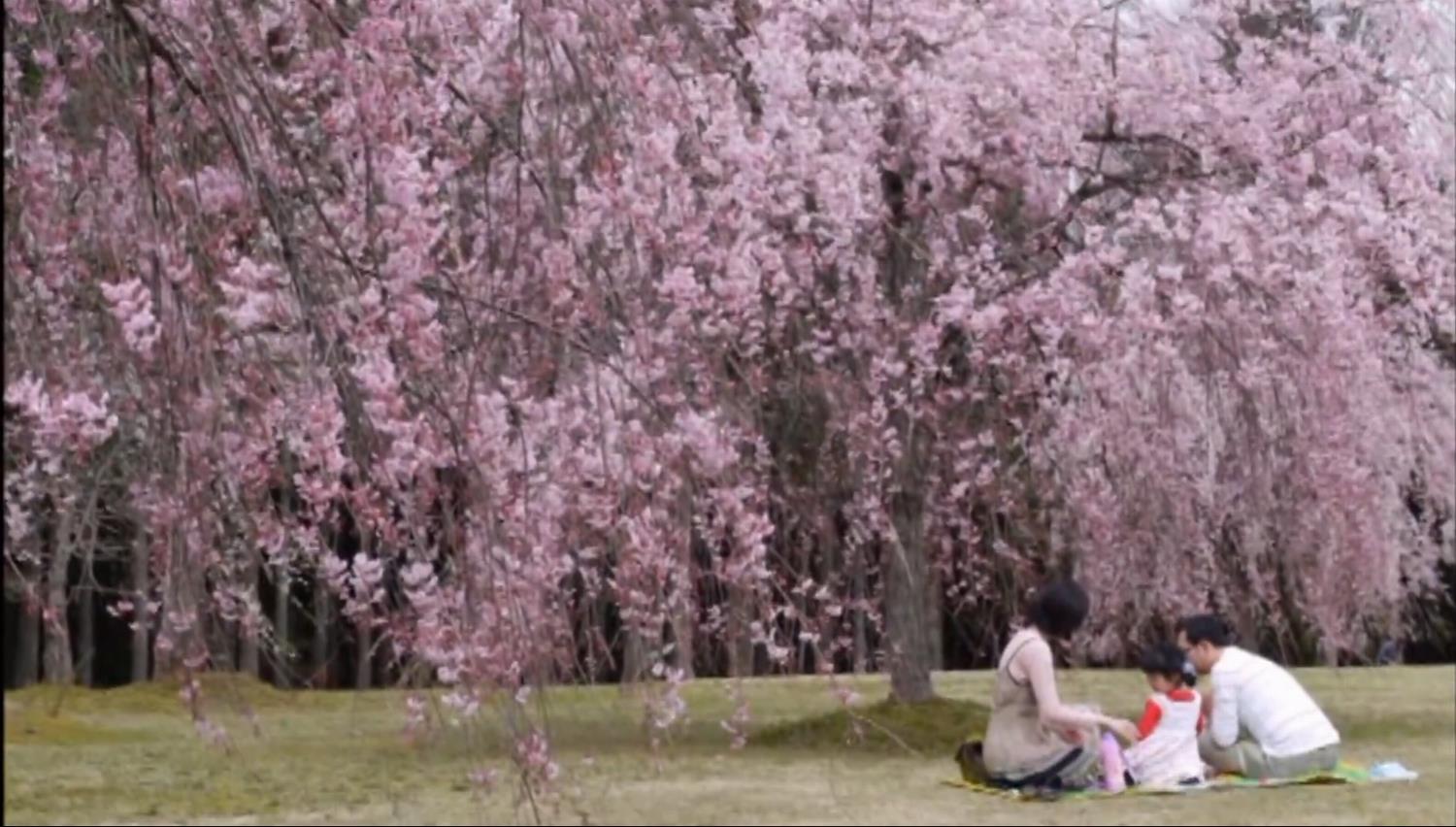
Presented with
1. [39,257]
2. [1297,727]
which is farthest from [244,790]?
[39,257]

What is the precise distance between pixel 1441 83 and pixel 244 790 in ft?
24.6

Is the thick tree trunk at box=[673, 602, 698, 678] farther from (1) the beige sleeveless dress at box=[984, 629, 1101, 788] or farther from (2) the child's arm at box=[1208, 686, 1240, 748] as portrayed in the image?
(2) the child's arm at box=[1208, 686, 1240, 748]

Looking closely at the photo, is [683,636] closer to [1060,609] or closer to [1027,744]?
[1060,609]

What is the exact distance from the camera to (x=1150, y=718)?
877cm

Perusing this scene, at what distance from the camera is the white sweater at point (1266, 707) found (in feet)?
29.4

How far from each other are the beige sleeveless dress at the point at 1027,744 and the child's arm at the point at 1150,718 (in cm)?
19

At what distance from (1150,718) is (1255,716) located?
506mm

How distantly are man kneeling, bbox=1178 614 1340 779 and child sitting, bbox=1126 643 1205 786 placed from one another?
0.76ft

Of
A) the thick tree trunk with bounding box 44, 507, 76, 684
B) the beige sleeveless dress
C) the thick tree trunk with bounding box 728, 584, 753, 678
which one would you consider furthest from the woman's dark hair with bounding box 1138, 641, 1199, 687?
the thick tree trunk with bounding box 44, 507, 76, 684

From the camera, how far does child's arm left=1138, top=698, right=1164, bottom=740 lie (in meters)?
8.67

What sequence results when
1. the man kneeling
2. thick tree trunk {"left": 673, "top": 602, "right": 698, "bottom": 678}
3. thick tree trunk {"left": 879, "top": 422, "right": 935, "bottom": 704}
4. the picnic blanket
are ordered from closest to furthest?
thick tree trunk {"left": 673, "top": 602, "right": 698, "bottom": 678}, the picnic blanket, the man kneeling, thick tree trunk {"left": 879, "top": 422, "right": 935, "bottom": 704}

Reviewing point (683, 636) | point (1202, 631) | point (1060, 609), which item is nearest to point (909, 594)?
point (1202, 631)

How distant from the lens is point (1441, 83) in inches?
544

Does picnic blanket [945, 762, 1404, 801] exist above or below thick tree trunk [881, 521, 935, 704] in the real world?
below
